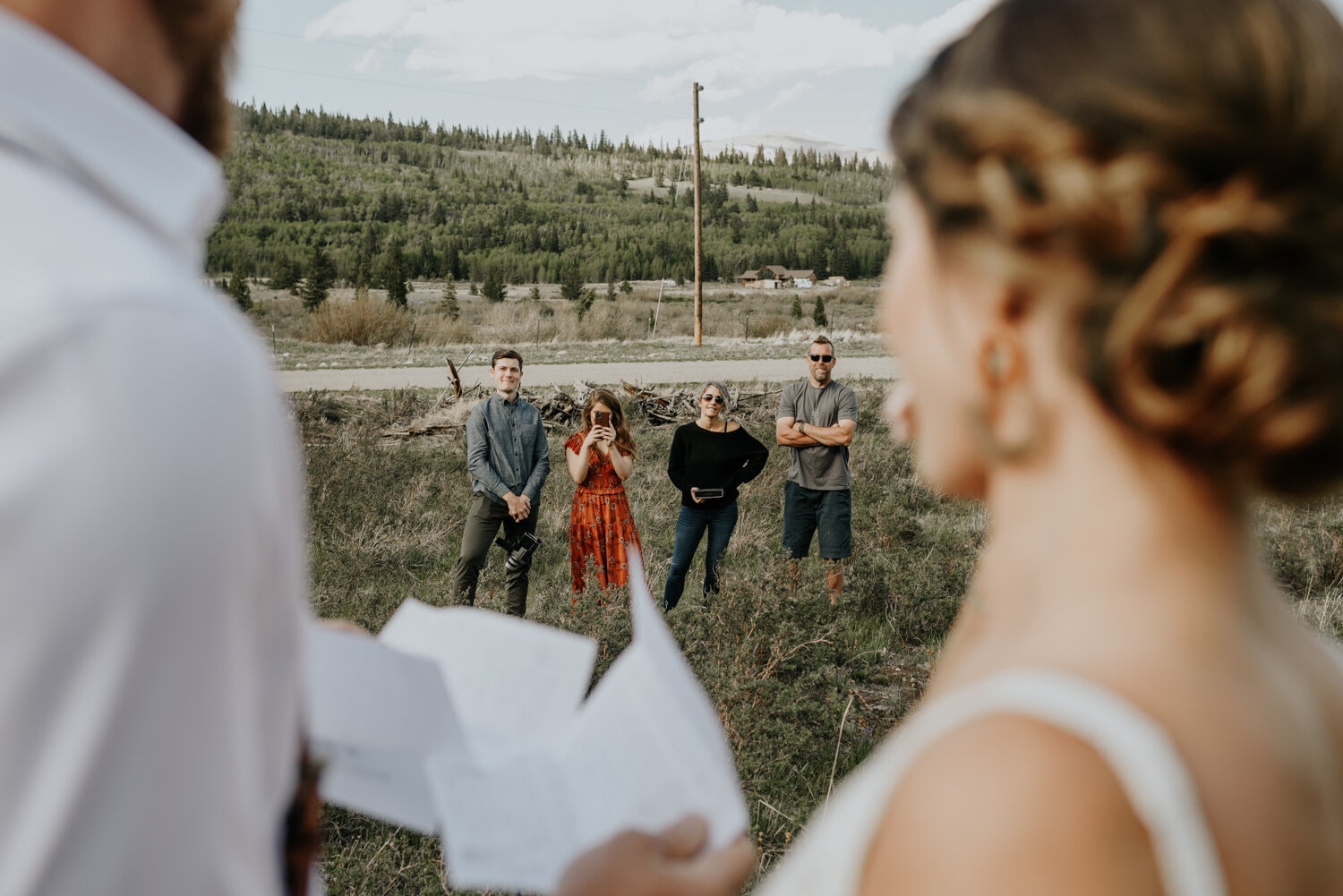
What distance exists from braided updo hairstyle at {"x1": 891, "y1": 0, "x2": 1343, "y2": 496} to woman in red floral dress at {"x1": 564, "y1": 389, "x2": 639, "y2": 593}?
6442mm

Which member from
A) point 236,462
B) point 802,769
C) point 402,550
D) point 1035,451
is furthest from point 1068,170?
point 402,550

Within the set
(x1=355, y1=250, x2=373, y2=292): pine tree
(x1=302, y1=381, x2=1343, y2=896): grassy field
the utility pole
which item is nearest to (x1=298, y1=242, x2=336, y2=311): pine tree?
(x1=355, y1=250, x2=373, y2=292): pine tree

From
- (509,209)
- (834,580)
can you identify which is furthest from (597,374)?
(509,209)

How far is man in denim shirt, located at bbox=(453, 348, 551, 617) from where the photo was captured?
7004mm

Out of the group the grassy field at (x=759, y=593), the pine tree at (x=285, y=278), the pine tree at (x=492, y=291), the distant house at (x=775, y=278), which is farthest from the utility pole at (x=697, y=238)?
the distant house at (x=775, y=278)

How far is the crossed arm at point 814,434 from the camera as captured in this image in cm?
751

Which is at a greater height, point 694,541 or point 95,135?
point 95,135

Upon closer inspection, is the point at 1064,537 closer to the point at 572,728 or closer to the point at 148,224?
the point at 572,728

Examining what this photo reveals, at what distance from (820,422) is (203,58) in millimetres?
7055

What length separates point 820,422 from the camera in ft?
25.1

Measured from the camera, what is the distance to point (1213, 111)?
0.69 meters

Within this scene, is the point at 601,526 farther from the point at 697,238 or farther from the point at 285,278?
the point at 285,278

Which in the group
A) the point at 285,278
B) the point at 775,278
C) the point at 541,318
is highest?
the point at 775,278

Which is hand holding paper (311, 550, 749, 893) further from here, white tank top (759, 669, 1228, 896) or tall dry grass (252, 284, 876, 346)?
tall dry grass (252, 284, 876, 346)
